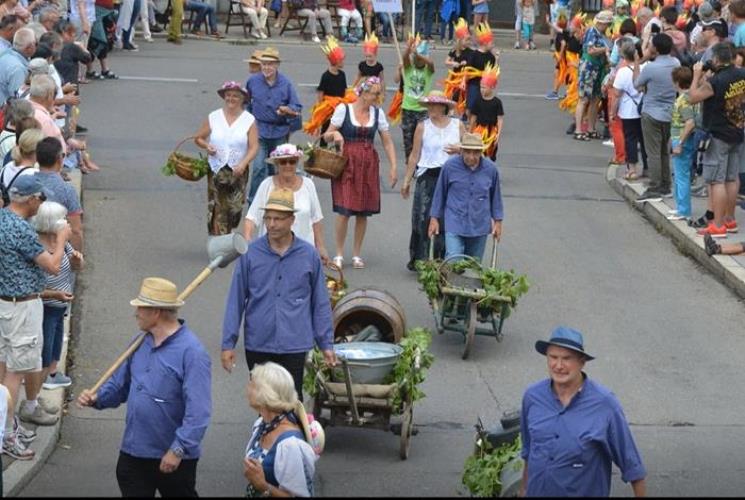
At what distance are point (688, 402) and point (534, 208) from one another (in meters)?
6.79

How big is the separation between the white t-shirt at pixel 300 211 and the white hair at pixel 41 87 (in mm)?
2576

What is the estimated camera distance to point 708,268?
51.4ft

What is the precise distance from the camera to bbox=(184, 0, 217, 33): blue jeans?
99.3 ft

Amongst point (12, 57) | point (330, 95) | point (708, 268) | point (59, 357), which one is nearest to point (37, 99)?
point (12, 57)

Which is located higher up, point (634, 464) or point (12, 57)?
point (12, 57)

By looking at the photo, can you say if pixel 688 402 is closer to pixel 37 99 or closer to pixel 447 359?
pixel 447 359

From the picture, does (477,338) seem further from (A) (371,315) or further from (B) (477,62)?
(B) (477,62)

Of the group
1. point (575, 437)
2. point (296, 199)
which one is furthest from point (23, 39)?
point (575, 437)

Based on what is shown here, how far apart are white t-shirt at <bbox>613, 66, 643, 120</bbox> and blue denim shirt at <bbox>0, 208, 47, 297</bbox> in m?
11.2

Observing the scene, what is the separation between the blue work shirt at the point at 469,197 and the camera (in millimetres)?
13234

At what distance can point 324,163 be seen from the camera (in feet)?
47.8

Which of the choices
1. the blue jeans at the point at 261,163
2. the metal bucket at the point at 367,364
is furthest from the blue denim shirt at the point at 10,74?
the metal bucket at the point at 367,364

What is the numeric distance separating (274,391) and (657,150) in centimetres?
1159

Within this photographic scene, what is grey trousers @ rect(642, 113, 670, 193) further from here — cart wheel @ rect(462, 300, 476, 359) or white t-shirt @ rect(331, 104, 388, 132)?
cart wheel @ rect(462, 300, 476, 359)
